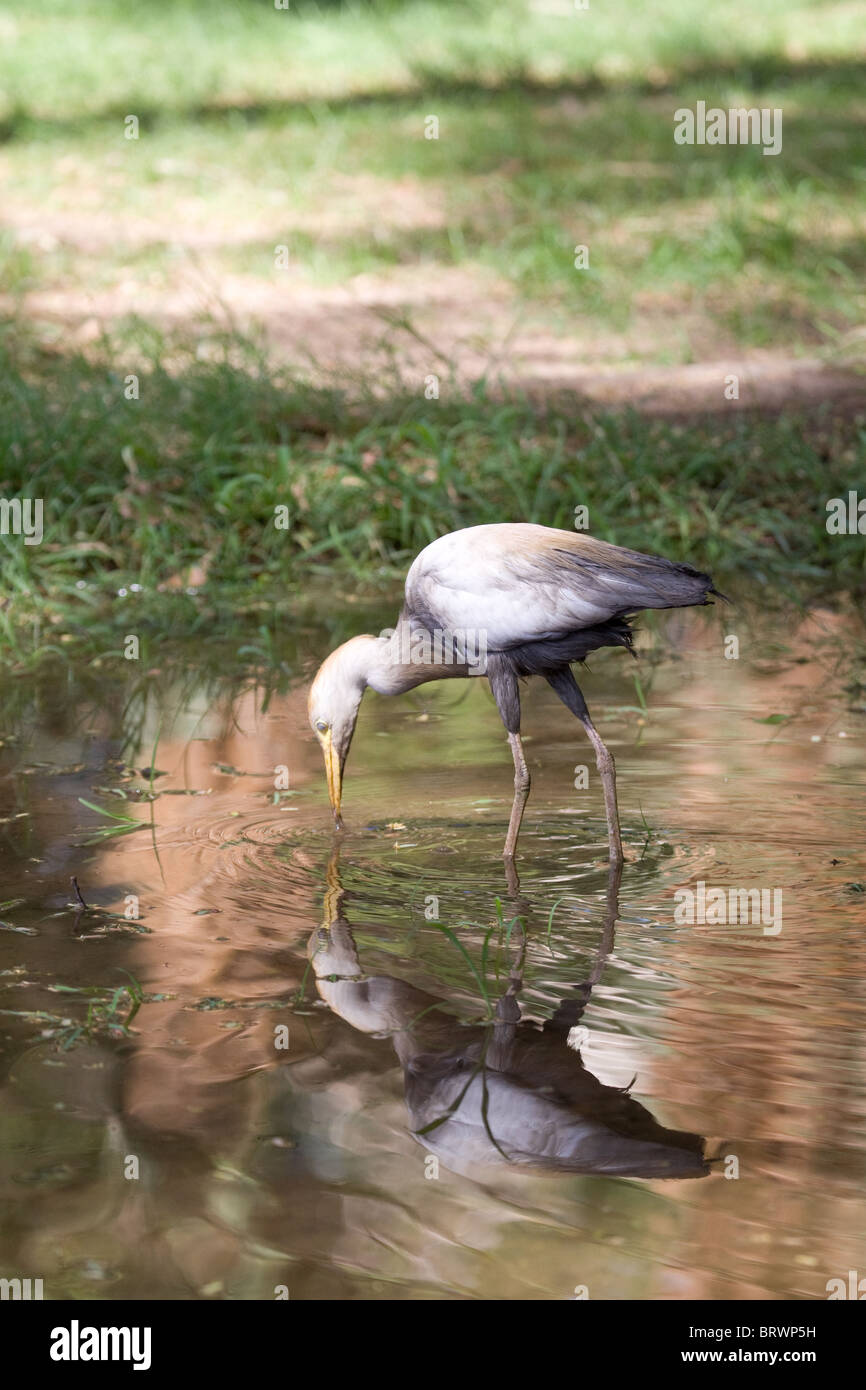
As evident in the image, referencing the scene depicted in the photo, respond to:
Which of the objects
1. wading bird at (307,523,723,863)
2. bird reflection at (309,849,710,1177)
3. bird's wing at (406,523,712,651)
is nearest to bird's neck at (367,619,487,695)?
wading bird at (307,523,723,863)

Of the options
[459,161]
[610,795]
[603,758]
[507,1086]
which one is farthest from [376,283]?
[507,1086]

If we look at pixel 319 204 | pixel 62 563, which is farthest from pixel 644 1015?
pixel 319 204

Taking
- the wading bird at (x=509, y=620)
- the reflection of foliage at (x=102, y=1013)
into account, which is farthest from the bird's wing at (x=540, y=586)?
the reflection of foliage at (x=102, y=1013)

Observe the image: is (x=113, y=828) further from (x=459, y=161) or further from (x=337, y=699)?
(x=459, y=161)

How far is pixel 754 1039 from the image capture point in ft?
11.7

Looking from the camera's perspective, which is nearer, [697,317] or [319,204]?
[697,317]

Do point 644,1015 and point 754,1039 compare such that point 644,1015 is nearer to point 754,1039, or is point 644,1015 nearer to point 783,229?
point 754,1039

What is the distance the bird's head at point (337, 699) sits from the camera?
479 centimetres

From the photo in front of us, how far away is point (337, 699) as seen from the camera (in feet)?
15.8

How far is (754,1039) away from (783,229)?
787 centimetres

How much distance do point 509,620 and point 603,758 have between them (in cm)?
→ 47

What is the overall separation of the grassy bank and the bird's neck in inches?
87.6

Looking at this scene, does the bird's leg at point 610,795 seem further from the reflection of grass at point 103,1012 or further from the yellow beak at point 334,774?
the reflection of grass at point 103,1012

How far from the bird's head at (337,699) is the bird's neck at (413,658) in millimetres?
31
